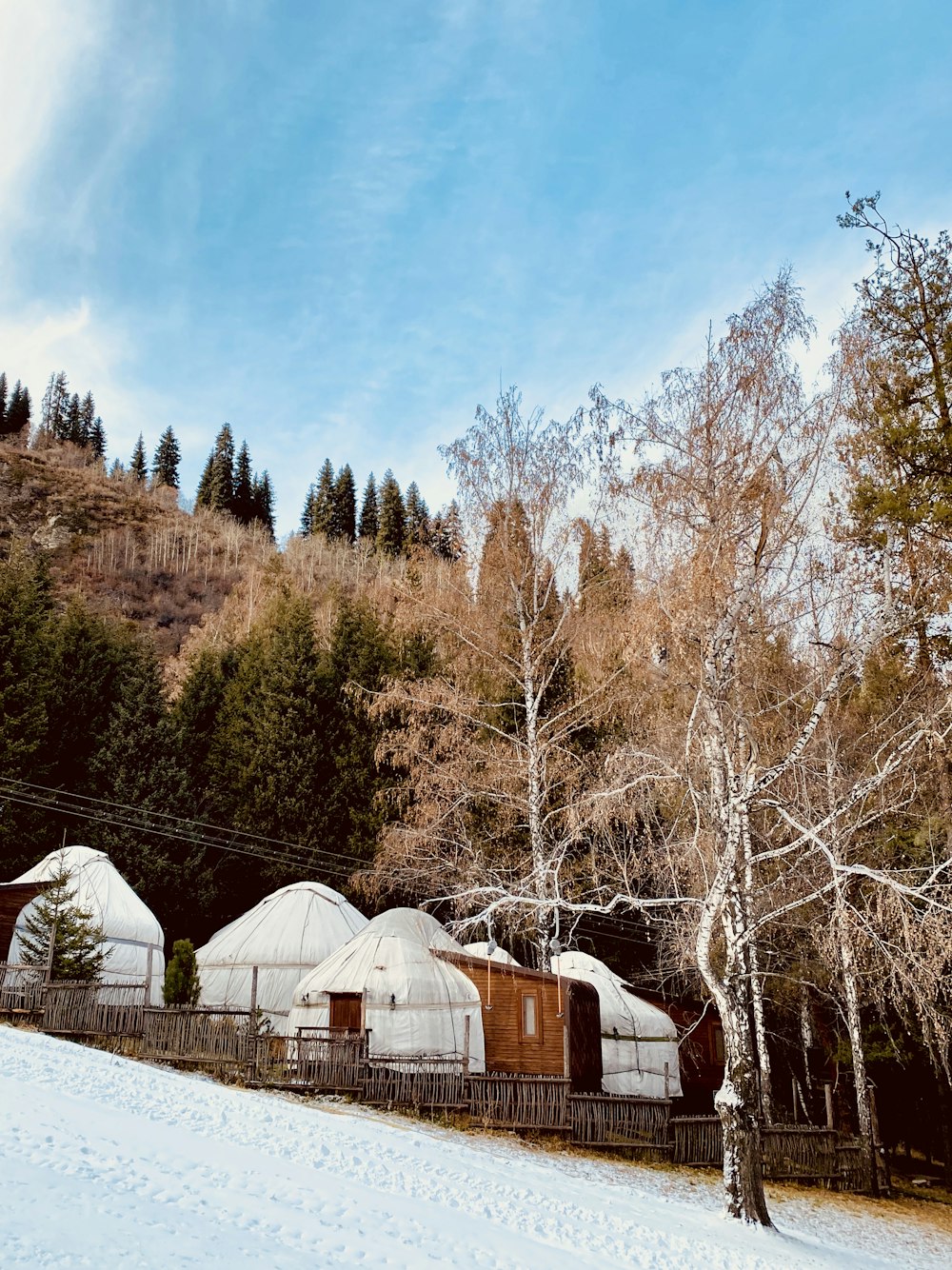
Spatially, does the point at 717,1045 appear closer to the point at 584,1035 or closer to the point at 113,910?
the point at 584,1035

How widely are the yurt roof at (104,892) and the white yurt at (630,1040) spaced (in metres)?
10.9

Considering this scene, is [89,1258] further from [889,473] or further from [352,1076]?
[889,473]

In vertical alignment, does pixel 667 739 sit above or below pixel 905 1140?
above

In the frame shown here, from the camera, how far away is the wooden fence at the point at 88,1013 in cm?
1747

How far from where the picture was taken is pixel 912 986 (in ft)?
34.0

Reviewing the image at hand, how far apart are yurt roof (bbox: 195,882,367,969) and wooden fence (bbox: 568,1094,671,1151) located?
988 cm

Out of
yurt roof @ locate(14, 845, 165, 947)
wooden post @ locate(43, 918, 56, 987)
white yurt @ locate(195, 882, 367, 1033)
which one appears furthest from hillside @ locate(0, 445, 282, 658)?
wooden post @ locate(43, 918, 56, 987)

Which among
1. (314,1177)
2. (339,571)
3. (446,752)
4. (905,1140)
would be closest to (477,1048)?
(446,752)

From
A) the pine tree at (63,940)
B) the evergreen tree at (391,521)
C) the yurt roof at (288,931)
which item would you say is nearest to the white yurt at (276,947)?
the yurt roof at (288,931)

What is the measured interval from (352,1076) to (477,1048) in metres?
3.58

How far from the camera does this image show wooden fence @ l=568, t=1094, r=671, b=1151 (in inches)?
623

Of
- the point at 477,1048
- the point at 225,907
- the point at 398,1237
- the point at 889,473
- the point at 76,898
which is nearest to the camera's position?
the point at 398,1237

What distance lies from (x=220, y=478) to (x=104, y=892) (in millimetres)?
Answer: 81026

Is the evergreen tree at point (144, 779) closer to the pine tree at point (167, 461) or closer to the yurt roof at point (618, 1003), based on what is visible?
the yurt roof at point (618, 1003)
